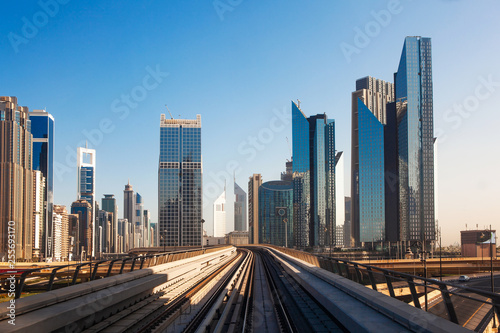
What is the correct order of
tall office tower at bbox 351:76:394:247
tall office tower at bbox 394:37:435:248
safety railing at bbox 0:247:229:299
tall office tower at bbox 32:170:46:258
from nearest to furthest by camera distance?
safety railing at bbox 0:247:229:299 → tall office tower at bbox 394:37:435:248 → tall office tower at bbox 351:76:394:247 → tall office tower at bbox 32:170:46:258

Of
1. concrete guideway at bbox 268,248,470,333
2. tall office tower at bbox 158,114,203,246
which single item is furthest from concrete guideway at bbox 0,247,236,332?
tall office tower at bbox 158,114,203,246

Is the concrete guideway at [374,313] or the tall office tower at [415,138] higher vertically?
the tall office tower at [415,138]

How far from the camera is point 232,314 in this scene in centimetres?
1816

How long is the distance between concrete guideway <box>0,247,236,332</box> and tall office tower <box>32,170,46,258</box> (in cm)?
16156

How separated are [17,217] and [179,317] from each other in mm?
155583

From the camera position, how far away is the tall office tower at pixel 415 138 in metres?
142

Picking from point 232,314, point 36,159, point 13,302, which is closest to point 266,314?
point 232,314

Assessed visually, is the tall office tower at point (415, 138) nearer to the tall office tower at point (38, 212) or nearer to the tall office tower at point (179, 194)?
the tall office tower at point (179, 194)

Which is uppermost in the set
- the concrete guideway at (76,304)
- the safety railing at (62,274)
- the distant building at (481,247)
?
the safety railing at (62,274)

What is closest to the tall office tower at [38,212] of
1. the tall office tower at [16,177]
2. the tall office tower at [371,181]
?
the tall office tower at [16,177]

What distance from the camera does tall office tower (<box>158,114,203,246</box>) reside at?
190413 mm

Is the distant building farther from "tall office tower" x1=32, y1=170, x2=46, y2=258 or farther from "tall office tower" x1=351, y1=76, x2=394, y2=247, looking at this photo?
"tall office tower" x1=32, y1=170, x2=46, y2=258

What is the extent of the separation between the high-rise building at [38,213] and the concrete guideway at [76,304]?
162720mm

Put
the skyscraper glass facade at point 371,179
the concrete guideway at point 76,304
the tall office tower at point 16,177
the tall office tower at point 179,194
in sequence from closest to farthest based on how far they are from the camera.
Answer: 1. the concrete guideway at point 76,304
2. the tall office tower at point 16,177
3. the skyscraper glass facade at point 371,179
4. the tall office tower at point 179,194
